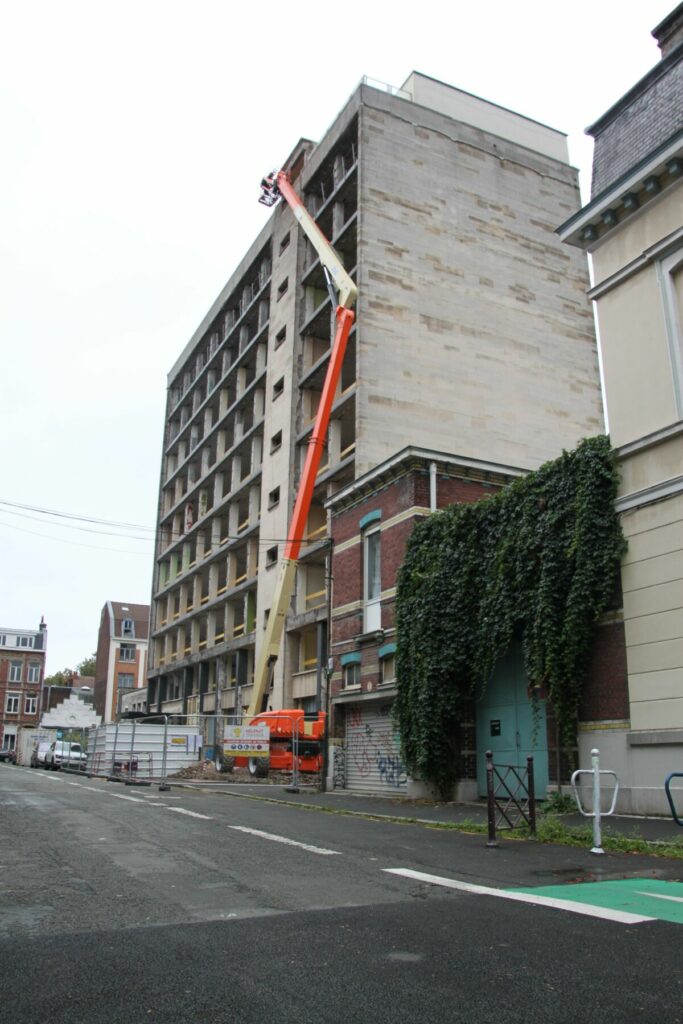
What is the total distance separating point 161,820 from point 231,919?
7734mm

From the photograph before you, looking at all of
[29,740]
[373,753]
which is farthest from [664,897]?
[29,740]

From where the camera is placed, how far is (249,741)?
27.2m

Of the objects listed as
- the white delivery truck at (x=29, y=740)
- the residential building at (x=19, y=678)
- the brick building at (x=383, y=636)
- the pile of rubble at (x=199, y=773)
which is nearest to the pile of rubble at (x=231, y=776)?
the pile of rubble at (x=199, y=773)

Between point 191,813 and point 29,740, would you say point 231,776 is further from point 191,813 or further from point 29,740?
point 29,740

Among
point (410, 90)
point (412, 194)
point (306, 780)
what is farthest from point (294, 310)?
→ point (306, 780)

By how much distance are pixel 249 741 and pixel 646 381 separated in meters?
17.4

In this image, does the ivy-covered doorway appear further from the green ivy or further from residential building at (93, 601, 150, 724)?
residential building at (93, 601, 150, 724)

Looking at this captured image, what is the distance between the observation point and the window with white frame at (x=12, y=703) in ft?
273

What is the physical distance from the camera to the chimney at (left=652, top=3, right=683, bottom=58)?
16719mm

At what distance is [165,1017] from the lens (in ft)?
13.0

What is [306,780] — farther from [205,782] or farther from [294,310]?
[294,310]

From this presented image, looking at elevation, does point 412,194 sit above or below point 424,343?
above

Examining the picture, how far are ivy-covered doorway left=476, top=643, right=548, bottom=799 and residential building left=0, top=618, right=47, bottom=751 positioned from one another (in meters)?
73.3

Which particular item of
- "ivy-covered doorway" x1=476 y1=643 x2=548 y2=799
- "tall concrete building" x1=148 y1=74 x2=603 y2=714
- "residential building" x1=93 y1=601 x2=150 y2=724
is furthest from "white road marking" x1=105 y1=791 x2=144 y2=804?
"residential building" x1=93 y1=601 x2=150 y2=724
